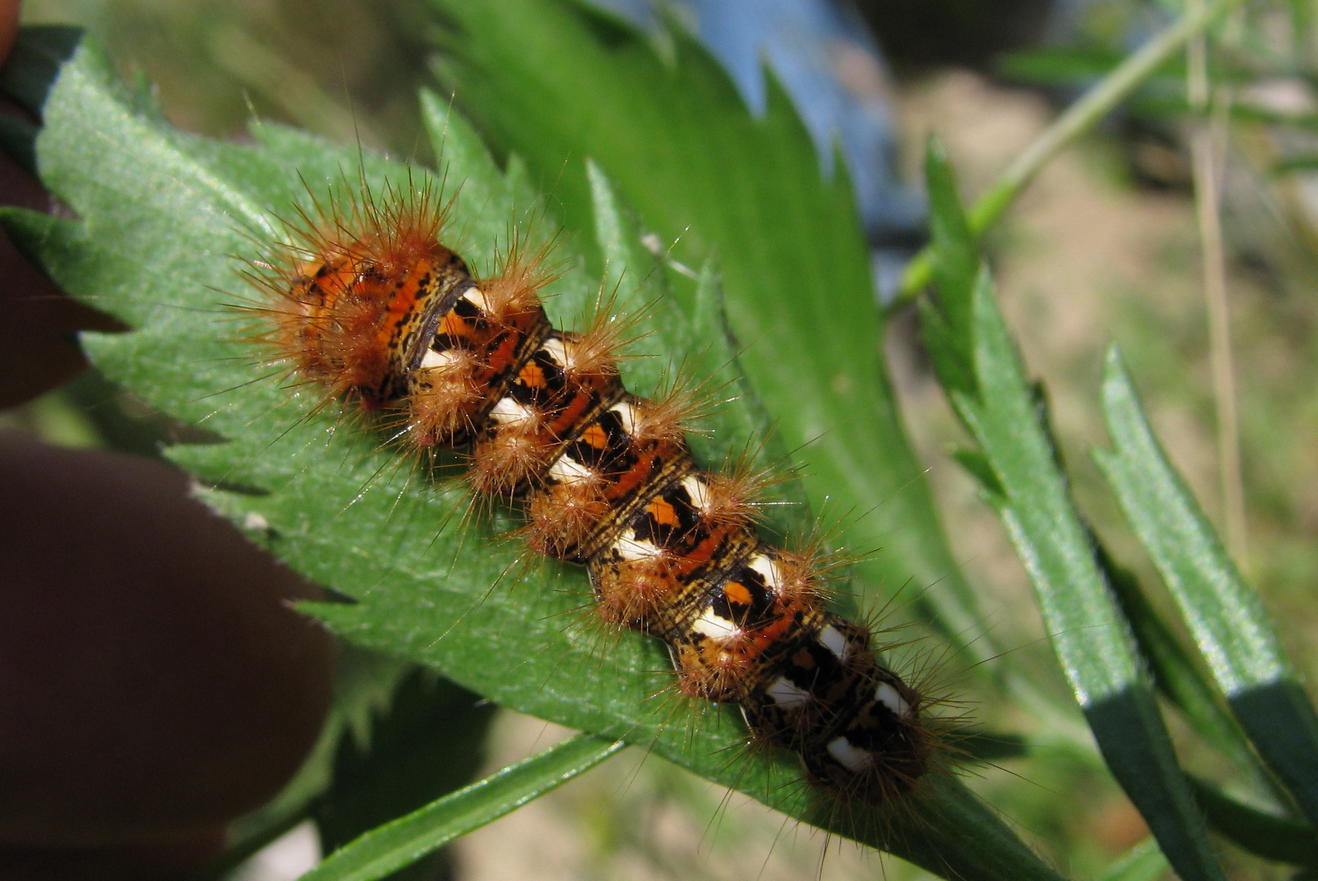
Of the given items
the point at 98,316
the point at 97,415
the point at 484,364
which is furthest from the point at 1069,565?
the point at 97,415

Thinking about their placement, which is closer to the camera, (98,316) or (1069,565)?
(1069,565)

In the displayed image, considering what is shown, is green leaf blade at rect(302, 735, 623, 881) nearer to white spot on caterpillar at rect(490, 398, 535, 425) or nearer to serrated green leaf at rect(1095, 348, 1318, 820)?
white spot on caterpillar at rect(490, 398, 535, 425)

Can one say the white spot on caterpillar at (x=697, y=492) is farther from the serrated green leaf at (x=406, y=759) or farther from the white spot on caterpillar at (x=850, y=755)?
the serrated green leaf at (x=406, y=759)

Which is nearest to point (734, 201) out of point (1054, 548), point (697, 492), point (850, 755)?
point (697, 492)

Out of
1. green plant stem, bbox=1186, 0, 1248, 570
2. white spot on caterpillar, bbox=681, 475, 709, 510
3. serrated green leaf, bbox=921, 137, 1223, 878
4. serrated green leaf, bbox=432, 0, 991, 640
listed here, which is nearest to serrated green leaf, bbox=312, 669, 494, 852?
white spot on caterpillar, bbox=681, 475, 709, 510

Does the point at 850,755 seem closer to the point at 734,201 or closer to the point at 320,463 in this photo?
the point at 320,463

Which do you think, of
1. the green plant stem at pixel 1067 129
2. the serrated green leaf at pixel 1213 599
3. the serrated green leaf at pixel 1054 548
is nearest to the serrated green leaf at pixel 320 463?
the serrated green leaf at pixel 1054 548

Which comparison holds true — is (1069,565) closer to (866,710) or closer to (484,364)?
(866,710)
